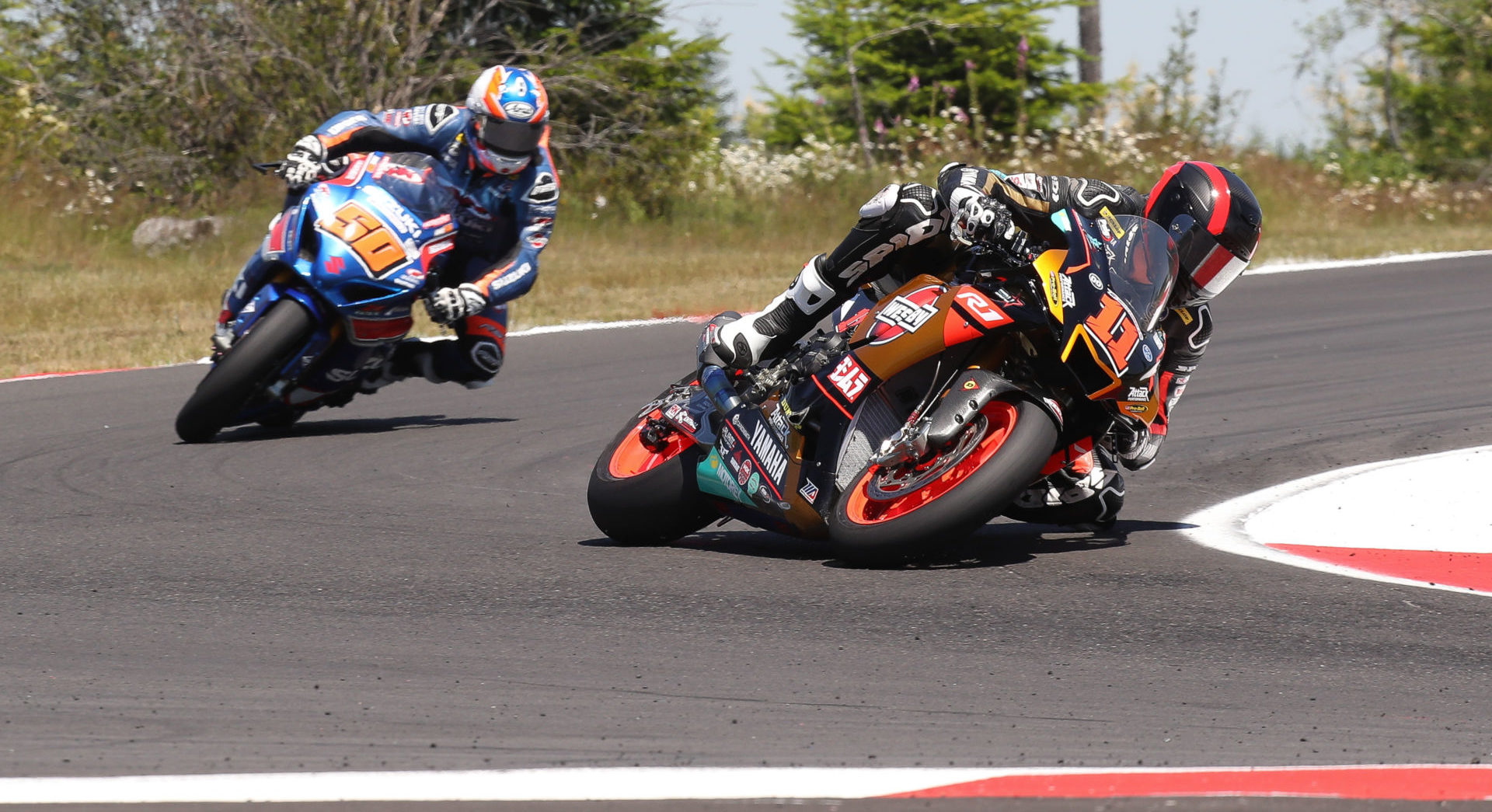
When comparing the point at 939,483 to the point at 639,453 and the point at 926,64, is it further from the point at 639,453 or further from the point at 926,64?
the point at 926,64

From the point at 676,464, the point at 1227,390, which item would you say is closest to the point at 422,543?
the point at 676,464

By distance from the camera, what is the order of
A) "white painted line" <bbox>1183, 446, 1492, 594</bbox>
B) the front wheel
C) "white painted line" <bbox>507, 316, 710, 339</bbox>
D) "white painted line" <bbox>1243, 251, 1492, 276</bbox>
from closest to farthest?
the front wheel, "white painted line" <bbox>1183, 446, 1492, 594</bbox>, "white painted line" <bbox>507, 316, 710, 339</bbox>, "white painted line" <bbox>1243, 251, 1492, 276</bbox>

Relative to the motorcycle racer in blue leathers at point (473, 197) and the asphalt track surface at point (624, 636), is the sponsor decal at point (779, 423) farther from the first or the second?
the motorcycle racer in blue leathers at point (473, 197)

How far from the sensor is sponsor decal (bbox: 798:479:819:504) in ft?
17.9

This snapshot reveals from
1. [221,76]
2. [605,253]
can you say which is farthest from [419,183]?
[221,76]

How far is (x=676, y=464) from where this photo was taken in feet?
19.1

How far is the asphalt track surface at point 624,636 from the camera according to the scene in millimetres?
3479

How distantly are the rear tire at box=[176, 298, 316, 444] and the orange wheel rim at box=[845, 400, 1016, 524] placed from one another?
3804mm

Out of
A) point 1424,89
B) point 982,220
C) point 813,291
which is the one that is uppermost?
point 982,220

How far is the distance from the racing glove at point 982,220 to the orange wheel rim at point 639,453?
122 centimetres

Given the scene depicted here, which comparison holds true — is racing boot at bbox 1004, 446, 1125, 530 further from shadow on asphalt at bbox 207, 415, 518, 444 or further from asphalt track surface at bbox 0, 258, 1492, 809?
shadow on asphalt at bbox 207, 415, 518, 444

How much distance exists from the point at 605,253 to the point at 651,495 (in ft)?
42.4

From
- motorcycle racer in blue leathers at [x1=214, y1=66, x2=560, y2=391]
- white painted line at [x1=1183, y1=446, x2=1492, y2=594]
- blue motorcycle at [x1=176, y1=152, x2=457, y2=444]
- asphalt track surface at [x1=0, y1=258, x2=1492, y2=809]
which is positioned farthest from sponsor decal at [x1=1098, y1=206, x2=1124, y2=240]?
blue motorcycle at [x1=176, y1=152, x2=457, y2=444]

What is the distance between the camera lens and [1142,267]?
5258 millimetres
